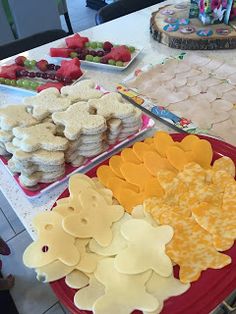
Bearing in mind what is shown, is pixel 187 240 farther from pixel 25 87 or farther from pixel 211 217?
pixel 25 87

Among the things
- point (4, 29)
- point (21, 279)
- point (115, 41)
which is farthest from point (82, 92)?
point (4, 29)

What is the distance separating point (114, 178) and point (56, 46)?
80 cm

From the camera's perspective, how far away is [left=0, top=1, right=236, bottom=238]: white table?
2.35 ft

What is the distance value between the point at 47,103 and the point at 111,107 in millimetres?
158

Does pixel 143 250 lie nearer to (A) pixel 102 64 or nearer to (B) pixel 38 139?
(B) pixel 38 139

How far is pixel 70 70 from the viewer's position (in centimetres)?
107

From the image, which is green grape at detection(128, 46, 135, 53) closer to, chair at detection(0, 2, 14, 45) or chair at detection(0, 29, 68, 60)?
chair at detection(0, 29, 68, 60)

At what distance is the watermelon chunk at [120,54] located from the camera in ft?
3.74

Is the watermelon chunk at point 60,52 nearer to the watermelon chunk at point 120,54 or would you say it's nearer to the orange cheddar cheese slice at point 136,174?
the watermelon chunk at point 120,54

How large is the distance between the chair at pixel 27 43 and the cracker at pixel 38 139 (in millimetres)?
704

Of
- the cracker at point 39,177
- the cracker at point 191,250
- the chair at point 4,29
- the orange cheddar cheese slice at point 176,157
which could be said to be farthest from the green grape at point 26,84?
the chair at point 4,29

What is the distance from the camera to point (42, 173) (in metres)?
0.72

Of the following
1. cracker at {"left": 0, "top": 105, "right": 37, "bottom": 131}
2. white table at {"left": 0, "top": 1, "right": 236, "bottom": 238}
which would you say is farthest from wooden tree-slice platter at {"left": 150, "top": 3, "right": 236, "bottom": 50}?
cracker at {"left": 0, "top": 105, "right": 37, "bottom": 131}

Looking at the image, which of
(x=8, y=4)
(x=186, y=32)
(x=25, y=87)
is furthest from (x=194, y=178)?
(x=8, y=4)
